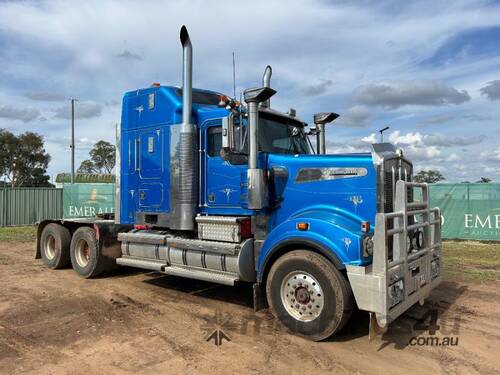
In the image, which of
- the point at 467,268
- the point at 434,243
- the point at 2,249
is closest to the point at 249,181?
the point at 434,243

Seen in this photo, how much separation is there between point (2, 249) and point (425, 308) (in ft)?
39.8

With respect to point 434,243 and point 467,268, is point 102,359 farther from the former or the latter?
point 467,268

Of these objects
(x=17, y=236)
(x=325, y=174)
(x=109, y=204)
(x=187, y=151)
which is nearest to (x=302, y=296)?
(x=325, y=174)

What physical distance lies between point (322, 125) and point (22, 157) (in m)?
47.2

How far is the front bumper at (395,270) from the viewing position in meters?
4.88

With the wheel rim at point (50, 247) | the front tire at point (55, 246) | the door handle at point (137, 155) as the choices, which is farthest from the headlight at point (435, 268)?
the wheel rim at point (50, 247)

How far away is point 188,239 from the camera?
7465 mm

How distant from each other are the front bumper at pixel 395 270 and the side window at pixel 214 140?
2960 millimetres

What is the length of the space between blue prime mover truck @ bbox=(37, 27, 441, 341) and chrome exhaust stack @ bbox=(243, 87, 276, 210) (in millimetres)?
14

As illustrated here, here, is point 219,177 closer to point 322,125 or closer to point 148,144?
point 148,144

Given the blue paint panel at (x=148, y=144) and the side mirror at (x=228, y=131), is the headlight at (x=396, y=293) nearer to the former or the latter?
the side mirror at (x=228, y=131)

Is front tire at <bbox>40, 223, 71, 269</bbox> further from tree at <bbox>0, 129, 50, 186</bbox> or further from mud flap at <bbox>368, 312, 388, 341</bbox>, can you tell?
tree at <bbox>0, 129, 50, 186</bbox>

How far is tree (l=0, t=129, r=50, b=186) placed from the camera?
46781mm
